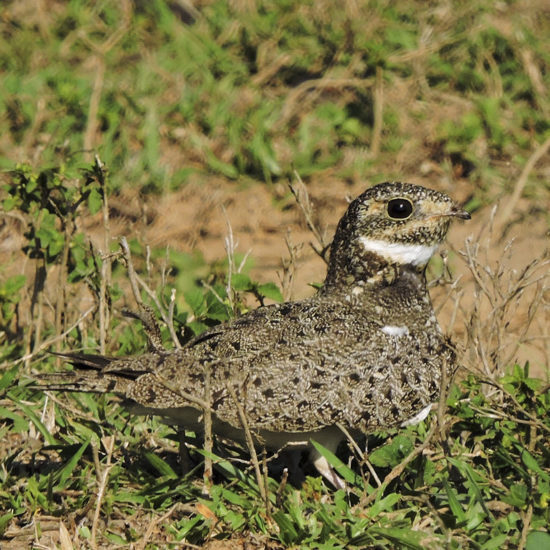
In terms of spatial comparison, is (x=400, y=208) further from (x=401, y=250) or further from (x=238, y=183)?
(x=238, y=183)

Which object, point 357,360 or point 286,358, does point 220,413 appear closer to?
point 286,358

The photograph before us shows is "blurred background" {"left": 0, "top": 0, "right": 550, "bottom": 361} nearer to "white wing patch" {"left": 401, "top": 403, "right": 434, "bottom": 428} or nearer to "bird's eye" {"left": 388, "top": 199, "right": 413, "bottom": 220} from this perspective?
Answer: "bird's eye" {"left": 388, "top": 199, "right": 413, "bottom": 220}

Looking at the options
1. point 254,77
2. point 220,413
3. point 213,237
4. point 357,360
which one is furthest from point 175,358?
point 254,77

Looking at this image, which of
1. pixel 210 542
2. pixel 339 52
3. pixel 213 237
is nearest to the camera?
pixel 210 542

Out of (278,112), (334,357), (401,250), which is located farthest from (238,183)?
(334,357)

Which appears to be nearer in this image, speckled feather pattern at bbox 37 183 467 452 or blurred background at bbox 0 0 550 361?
speckled feather pattern at bbox 37 183 467 452

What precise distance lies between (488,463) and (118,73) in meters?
5.29

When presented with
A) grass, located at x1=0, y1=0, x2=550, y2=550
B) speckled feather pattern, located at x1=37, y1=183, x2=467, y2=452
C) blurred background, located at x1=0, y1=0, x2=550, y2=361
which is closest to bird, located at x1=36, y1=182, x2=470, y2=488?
speckled feather pattern, located at x1=37, y1=183, x2=467, y2=452

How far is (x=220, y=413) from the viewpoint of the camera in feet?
12.9

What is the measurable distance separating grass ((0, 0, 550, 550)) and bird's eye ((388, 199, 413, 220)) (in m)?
0.35

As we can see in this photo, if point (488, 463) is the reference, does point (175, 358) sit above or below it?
above

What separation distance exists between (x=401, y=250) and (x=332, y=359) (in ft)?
1.90

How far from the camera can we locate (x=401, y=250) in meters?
4.33

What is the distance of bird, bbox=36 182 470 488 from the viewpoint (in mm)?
3965
